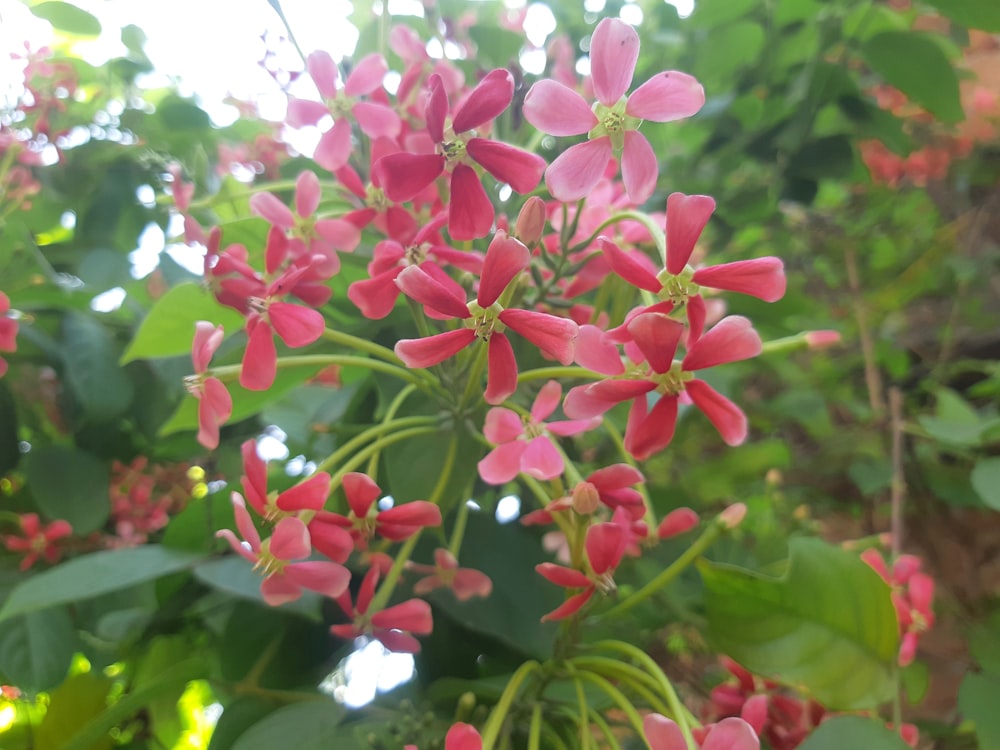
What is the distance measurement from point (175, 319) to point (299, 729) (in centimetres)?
26

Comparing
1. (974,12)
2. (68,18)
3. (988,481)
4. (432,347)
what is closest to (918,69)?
(974,12)

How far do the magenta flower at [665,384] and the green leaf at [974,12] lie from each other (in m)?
0.46

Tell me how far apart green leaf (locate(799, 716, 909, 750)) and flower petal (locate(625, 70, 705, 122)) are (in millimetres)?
283

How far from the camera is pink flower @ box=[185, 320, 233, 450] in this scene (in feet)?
1.10

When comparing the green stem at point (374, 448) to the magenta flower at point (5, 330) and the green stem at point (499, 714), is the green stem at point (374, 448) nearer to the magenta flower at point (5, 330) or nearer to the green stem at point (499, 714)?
the green stem at point (499, 714)

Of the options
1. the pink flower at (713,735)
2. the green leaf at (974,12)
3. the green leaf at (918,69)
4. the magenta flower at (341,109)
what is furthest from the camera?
the green leaf at (918,69)

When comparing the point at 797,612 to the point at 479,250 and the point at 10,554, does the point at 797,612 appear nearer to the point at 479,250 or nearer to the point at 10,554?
the point at 479,250

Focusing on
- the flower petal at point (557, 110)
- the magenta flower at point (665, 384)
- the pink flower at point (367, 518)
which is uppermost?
the flower petal at point (557, 110)

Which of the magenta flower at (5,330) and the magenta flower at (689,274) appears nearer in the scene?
the magenta flower at (689,274)

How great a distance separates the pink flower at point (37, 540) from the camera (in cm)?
57

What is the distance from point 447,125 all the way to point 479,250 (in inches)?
4.1

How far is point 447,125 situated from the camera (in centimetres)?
35

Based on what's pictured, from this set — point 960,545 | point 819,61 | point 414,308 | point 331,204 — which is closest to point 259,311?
point 414,308

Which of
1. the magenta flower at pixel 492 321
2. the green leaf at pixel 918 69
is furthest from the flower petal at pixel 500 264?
the green leaf at pixel 918 69
